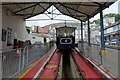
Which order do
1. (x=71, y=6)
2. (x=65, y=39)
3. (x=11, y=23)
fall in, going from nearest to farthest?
(x=71, y=6) < (x=65, y=39) < (x=11, y=23)

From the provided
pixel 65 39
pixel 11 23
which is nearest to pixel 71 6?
pixel 65 39

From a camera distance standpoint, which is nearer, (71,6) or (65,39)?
(71,6)

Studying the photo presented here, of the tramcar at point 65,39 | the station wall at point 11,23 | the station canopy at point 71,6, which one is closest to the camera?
the station canopy at point 71,6

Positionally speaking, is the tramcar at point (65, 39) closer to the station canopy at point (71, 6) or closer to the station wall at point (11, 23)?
the station canopy at point (71, 6)

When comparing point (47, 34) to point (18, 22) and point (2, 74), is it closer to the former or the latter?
point (18, 22)

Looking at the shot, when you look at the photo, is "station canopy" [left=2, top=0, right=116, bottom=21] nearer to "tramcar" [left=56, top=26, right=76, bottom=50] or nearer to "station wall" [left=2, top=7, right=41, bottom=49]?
A: "station wall" [left=2, top=7, right=41, bottom=49]

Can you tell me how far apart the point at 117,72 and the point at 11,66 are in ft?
12.6

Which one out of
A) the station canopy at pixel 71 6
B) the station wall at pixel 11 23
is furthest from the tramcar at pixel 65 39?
the station wall at pixel 11 23

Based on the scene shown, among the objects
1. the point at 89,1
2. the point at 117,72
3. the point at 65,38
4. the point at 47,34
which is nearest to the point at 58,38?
the point at 65,38

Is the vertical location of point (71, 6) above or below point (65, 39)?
above

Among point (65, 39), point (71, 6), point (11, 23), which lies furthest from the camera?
point (11, 23)

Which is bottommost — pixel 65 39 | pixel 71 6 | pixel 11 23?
pixel 65 39

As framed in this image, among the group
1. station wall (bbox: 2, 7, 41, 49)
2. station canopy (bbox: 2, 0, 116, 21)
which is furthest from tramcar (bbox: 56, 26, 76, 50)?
station wall (bbox: 2, 7, 41, 49)

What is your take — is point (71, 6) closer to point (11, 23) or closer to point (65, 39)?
point (65, 39)
